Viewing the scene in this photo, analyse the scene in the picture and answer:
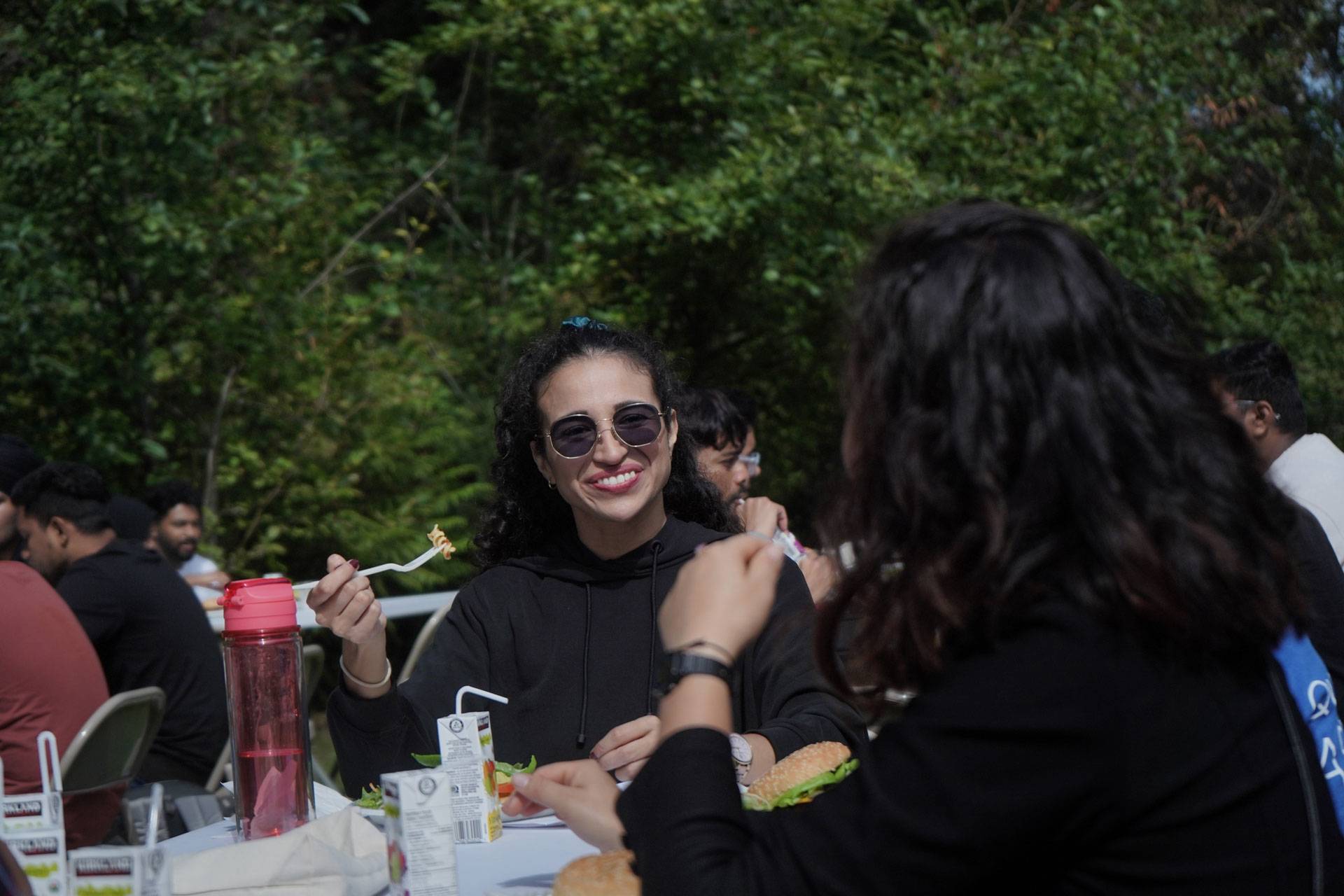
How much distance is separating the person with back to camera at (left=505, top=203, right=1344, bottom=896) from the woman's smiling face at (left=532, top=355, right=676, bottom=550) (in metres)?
1.33

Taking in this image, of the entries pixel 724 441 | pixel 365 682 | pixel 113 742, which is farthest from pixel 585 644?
pixel 113 742

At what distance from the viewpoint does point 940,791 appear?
1.24 m

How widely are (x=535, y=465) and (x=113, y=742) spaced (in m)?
2.09

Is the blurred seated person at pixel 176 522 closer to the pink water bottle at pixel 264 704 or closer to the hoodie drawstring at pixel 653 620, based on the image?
the hoodie drawstring at pixel 653 620

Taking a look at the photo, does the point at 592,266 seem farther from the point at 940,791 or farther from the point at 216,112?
the point at 940,791

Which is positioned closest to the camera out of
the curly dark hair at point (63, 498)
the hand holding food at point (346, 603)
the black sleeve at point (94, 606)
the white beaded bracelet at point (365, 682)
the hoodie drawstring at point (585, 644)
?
the hand holding food at point (346, 603)

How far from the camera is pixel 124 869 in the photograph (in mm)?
1507

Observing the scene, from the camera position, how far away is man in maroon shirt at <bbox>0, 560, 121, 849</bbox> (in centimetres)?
403

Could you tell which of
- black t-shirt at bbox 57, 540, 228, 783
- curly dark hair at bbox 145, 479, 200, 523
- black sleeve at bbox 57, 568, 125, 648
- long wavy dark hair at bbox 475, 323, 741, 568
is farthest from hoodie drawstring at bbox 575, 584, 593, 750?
curly dark hair at bbox 145, 479, 200, 523

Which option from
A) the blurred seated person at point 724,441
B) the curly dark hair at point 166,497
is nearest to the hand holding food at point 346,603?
the blurred seated person at point 724,441

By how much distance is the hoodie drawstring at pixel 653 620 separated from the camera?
2.70 meters

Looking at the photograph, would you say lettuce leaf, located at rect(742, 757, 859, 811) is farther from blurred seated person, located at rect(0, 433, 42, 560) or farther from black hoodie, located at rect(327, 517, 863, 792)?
blurred seated person, located at rect(0, 433, 42, 560)

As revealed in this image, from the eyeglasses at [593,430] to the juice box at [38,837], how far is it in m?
1.21

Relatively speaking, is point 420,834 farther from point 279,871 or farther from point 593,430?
point 593,430
